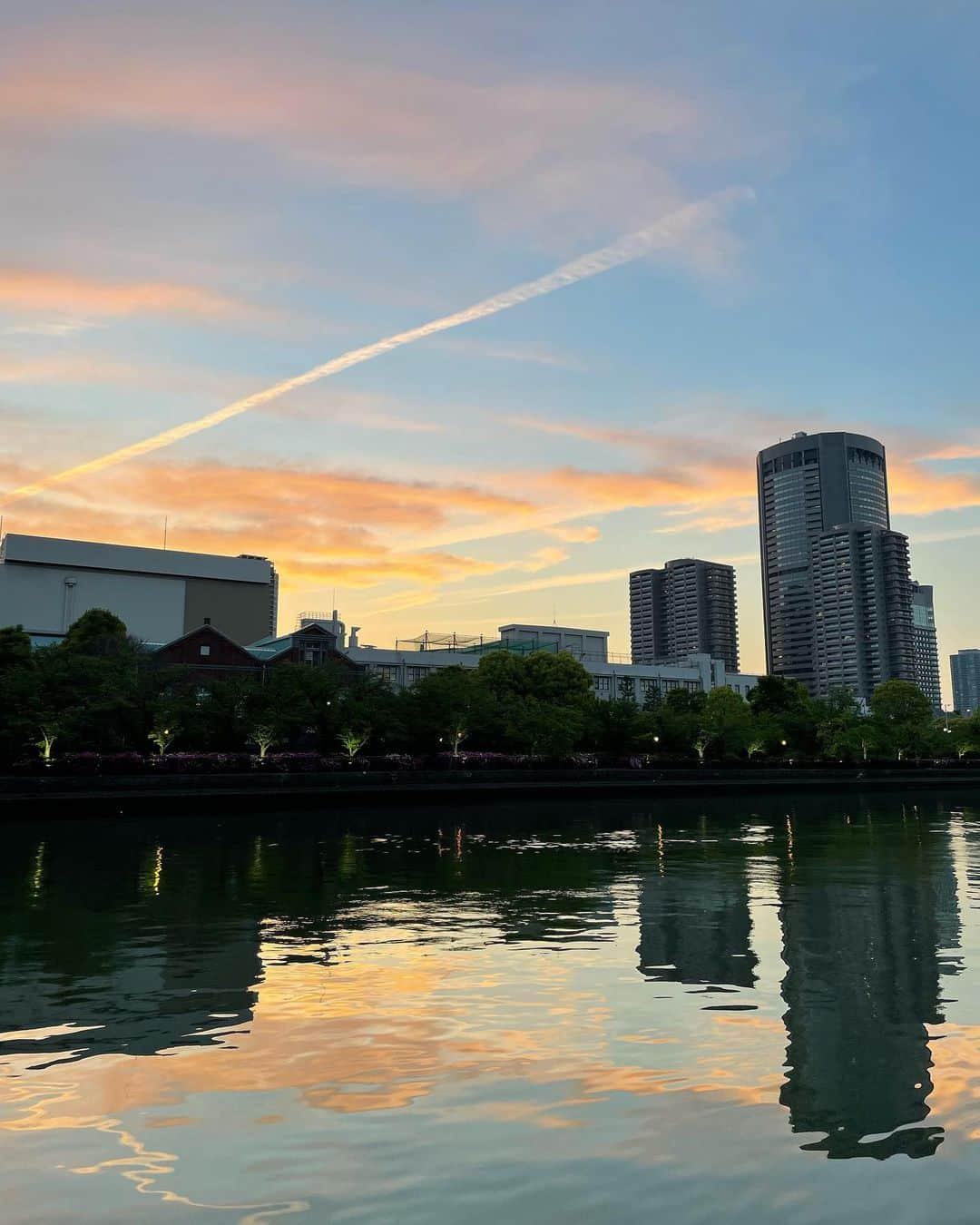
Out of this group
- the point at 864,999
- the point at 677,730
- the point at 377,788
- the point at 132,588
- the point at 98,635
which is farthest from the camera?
the point at 132,588

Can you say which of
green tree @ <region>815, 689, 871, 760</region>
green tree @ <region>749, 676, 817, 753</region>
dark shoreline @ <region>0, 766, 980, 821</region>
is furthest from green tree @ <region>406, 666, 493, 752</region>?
green tree @ <region>815, 689, 871, 760</region>

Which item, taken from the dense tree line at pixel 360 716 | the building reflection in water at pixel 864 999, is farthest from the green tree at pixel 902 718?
the building reflection in water at pixel 864 999

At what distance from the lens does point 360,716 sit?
77562 millimetres

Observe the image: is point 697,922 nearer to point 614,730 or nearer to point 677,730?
point 614,730

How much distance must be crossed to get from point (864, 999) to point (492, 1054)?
18.2 feet

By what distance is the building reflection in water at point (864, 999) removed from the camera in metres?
9.12

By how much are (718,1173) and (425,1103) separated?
288 cm

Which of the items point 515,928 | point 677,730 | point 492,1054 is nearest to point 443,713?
point 677,730

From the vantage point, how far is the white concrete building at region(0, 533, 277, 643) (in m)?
141

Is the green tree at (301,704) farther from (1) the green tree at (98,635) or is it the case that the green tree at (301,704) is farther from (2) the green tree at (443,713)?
(1) the green tree at (98,635)

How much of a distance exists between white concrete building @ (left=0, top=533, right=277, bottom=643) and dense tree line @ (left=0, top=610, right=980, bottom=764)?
150ft

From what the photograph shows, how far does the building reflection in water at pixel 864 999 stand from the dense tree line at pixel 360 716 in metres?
51.3

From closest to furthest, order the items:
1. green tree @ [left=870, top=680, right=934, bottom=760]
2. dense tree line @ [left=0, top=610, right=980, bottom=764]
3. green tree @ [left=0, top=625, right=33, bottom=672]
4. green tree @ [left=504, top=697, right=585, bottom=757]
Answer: dense tree line @ [left=0, top=610, right=980, bottom=764], green tree @ [left=0, top=625, right=33, bottom=672], green tree @ [left=504, top=697, right=585, bottom=757], green tree @ [left=870, top=680, right=934, bottom=760]

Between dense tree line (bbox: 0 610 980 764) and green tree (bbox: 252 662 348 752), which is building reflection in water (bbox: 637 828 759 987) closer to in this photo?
green tree (bbox: 252 662 348 752)
